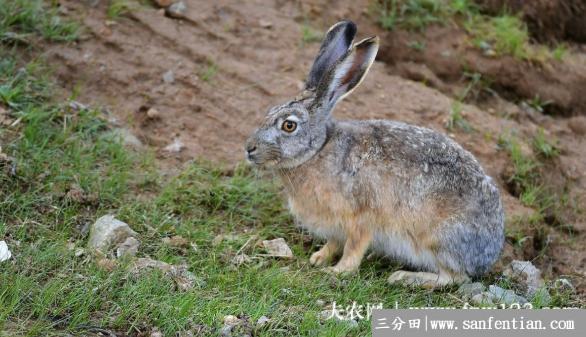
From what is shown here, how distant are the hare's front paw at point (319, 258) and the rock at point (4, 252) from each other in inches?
77.2

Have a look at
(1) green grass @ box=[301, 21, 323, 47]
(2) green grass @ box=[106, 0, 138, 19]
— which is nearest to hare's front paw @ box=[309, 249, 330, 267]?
(1) green grass @ box=[301, 21, 323, 47]

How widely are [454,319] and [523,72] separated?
380 cm

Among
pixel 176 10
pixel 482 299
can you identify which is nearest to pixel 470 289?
pixel 482 299

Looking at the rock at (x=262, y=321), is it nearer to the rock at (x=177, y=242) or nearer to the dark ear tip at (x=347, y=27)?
the rock at (x=177, y=242)

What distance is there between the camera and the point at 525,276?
553 cm

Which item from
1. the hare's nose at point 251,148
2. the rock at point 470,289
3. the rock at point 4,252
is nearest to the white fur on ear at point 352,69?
the hare's nose at point 251,148

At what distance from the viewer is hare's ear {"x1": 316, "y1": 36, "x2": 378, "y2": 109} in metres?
5.43

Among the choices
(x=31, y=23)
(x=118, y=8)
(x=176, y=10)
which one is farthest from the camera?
(x=176, y=10)

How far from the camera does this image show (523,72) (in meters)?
7.74

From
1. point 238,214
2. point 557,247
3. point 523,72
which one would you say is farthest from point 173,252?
point 523,72

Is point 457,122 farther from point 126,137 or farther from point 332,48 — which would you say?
point 126,137

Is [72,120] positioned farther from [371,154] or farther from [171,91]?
[371,154]

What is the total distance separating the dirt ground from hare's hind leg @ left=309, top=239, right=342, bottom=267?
1.20 meters

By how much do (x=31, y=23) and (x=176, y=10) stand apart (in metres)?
1.28
